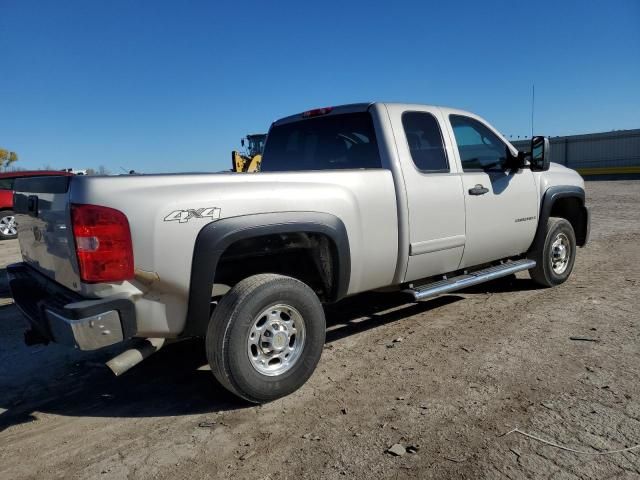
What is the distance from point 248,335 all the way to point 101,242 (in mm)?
1025

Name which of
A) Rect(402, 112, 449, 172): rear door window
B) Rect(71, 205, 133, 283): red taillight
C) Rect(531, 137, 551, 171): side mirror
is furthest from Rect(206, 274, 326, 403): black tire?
Rect(531, 137, 551, 171): side mirror

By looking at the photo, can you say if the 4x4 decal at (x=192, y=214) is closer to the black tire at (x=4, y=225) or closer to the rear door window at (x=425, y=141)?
the rear door window at (x=425, y=141)

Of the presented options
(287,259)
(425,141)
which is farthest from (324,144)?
(287,259)

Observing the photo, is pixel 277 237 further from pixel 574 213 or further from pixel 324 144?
pixel 574 213

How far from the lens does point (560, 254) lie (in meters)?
5.93

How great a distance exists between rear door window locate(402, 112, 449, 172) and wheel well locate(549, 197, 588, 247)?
2.39 m

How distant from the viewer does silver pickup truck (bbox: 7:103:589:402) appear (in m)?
2.80

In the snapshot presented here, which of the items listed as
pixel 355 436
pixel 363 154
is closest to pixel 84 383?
pixel 355 436

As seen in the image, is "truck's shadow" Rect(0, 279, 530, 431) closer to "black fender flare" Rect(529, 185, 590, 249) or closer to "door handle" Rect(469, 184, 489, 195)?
"door handle" Rect(469, 184, 489, 195)

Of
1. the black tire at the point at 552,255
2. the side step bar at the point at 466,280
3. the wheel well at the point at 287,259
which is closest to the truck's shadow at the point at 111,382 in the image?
the side step bar at the point at 466,280

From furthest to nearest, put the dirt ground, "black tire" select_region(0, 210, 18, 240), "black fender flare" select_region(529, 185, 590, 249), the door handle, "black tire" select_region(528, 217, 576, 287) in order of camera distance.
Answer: "black tire" select_region(0, 210, 18, 240)
"black tire" select_region(528, 217, 576, 287)
"black fender flare" select_region(529, 185, 590, 249)
the door handle
the dirt ground

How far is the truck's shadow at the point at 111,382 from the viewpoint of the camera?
11.1 ft

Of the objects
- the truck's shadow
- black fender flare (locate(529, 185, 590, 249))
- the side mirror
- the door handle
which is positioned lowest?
the truck's shadow

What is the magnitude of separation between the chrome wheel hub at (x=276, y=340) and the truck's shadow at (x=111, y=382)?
1.05ft
